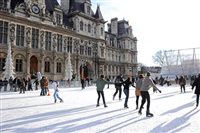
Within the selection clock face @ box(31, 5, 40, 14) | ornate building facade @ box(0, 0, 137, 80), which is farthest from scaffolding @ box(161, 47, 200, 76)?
clock face @ box(31, 5, 40, 14)

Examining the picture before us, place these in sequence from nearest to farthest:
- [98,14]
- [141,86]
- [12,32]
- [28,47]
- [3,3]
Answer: [141,86]
[3,3]
[12,32]
[28,47]
[98,14]

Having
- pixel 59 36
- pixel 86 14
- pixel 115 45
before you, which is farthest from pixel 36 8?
pixel 115 45

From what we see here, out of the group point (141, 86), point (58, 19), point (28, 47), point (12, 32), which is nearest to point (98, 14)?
point (58, 19)

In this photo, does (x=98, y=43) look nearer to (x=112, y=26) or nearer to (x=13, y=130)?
(x=112, y=26)

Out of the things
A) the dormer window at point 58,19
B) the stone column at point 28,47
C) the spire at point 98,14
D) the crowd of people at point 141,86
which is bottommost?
the crowd of people at point 141,86

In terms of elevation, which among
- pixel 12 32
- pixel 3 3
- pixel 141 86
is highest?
pixel 3 3

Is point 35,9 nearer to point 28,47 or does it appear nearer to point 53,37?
point 53,37

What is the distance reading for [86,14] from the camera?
48.9 m

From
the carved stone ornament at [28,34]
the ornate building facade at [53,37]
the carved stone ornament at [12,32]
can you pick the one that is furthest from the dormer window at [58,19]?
the carved stone ornament at [12,32]

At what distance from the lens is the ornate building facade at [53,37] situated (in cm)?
3541

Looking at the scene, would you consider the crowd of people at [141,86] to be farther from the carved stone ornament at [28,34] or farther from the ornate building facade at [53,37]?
the carved stone ornament at [28,34]

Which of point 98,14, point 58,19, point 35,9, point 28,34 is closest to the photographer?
point 28,34

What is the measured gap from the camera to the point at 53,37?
4147cm

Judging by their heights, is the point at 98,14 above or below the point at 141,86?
above
